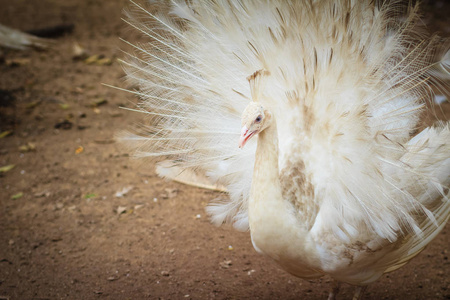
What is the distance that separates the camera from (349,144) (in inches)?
98.6

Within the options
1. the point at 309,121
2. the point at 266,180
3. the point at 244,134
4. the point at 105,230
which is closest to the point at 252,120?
the point at 244,134

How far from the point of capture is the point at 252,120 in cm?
219

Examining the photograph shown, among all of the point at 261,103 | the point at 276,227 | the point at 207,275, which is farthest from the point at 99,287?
the point at 261,103

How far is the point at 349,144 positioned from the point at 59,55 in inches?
235

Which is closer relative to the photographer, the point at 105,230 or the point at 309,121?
the point at 309,121

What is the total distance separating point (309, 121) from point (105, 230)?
2190 millimetres

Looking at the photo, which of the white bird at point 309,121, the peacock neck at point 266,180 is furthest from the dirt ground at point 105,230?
the peacock neck at point 266,180

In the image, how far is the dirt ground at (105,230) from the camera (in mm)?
3213

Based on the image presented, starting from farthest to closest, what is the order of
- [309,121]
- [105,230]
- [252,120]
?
[105,230] < [309,121] < [252,120]

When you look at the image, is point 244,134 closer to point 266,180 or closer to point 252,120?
point 252,120

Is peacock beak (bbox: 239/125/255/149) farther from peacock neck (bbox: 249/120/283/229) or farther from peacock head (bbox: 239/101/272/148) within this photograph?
peacock neck (bbox: 249/120/283/229)

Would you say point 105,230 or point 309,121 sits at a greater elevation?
point 309,121

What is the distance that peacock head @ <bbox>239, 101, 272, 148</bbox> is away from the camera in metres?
2.19

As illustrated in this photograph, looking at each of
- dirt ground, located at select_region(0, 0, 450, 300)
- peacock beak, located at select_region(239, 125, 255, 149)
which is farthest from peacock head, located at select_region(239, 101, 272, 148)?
dirt ground, located at select_region(0, 0, 450, 300)
